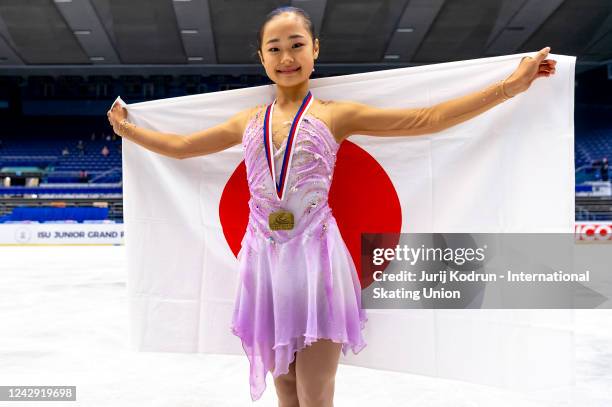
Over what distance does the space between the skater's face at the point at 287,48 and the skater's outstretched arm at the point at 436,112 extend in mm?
177

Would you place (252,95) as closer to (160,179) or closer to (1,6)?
(160,179)

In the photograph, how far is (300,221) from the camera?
68.8 inches

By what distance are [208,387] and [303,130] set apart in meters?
1.71

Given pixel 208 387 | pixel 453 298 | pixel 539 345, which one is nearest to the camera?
pixel 539 345

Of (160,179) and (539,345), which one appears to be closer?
(539,345)

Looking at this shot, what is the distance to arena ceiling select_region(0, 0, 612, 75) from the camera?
14.4 metres

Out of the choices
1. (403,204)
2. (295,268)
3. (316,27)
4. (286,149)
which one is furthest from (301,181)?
(316,27)

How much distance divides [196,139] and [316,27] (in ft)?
45.9

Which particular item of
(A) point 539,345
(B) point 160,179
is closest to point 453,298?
(A) point 539,345

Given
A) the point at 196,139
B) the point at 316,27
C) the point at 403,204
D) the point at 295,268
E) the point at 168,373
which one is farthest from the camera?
the point at 316,27

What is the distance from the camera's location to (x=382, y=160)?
229cm

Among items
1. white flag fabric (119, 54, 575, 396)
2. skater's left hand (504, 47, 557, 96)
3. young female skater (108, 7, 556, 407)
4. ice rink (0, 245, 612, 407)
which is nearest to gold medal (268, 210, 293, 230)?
young female skater (108, 7, 556, 407)

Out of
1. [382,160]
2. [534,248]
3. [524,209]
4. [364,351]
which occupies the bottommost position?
[364,351]

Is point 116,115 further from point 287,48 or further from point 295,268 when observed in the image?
point 295,268
